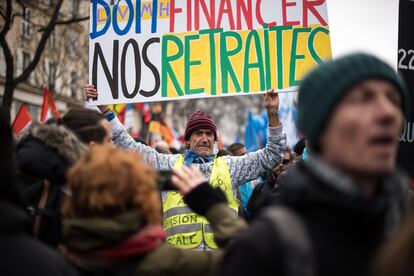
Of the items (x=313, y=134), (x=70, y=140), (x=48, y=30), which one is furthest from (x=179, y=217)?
(x=48, y=30)

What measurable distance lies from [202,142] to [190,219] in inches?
30.3

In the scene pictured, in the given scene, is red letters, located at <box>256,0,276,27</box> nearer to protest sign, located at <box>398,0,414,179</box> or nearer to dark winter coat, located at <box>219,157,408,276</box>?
protest sign, located at <box>398,0,414,179</box>

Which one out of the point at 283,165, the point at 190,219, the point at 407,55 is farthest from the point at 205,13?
the point at 283,165

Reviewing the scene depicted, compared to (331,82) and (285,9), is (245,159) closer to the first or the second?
(285,9)

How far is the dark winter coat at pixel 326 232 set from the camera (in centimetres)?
160

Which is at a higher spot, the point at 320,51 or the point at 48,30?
the point at 48,30

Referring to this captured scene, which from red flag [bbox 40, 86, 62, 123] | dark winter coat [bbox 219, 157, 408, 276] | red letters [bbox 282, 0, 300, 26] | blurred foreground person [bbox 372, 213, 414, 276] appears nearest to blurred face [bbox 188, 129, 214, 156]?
red letters [bbox 282, 0, 300, 26]

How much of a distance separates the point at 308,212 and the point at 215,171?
2.76 m

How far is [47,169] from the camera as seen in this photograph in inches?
110

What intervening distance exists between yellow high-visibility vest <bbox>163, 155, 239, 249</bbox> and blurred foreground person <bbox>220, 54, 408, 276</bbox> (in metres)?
2.47

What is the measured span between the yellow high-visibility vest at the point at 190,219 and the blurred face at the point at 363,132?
2526 millimetres

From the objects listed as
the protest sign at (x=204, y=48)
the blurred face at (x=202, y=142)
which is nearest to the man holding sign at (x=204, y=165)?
the blurred face at (x=202, y=142)

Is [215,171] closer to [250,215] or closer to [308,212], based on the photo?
[250,215]

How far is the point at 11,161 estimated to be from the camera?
209cm
